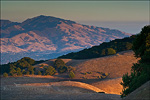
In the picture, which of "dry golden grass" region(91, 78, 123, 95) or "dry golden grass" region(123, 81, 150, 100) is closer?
"dry golden grass" region(123, 81, 150, 100)

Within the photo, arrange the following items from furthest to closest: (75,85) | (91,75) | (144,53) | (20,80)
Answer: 1. (91,75)
2. (20,80)
3. (75,85)
4. (144,53)

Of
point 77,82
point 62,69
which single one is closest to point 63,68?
point 62,69

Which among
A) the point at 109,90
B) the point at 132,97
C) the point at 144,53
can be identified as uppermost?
the point at 144,53

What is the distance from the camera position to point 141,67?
29.0m

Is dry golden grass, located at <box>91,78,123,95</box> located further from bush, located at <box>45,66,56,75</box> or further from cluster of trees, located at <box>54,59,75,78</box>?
bush, located at <box>45,66,56,75</box>

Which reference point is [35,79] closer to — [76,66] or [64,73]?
[64,73]

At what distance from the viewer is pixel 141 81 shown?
24172 millimetres

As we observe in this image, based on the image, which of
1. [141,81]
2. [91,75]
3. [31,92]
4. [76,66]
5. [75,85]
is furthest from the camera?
[76,66]

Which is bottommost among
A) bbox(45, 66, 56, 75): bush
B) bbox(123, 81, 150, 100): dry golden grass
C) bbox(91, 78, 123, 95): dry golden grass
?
bbox(91, 78, 123, 95): dry golden grass

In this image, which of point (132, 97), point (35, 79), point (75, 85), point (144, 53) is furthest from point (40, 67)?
point (132, 97)

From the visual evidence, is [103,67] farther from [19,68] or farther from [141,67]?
[141,67]

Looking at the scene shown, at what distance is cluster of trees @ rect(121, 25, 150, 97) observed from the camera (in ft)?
81.0

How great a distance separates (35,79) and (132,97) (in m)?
39.2

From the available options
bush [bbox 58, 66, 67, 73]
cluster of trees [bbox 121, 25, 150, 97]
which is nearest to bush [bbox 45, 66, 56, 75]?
bush [bbox 58, 66, 67, 73]
